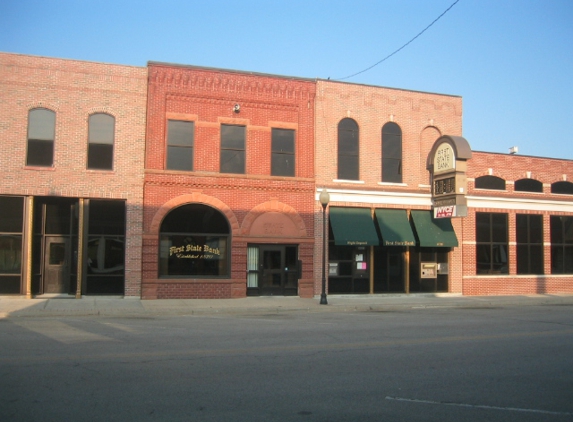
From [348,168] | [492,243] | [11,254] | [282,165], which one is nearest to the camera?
[11,254]

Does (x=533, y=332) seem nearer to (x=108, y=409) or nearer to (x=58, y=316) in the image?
(x=108, y=409)

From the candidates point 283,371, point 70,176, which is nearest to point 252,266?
point 70,176

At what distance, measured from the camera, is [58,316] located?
55.6 feet

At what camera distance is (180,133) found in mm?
22578

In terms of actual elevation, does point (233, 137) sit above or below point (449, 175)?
above

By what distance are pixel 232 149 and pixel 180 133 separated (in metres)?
2.14

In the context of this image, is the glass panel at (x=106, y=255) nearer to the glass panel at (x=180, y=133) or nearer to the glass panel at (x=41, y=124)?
the glass panel at (x=41, y=124)

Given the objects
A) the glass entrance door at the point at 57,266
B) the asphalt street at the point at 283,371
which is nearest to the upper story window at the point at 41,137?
the glass entrance door at the point at 57,266

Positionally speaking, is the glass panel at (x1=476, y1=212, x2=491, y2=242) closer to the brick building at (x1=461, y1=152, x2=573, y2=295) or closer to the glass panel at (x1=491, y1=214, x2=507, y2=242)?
the brick building at (x1=461, y1=152, x2=573, y2=295)

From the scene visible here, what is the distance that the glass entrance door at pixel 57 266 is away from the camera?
22.1m

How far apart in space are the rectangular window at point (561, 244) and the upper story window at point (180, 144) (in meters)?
17.7

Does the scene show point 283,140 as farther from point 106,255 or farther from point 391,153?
point 106,255

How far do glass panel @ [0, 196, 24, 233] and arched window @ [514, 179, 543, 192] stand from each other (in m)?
21.5

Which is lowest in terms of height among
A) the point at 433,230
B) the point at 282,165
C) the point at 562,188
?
the point at 433,230
